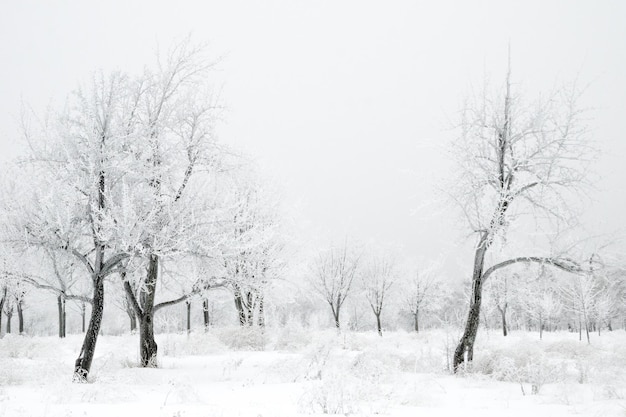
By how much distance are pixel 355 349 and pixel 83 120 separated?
12.9m

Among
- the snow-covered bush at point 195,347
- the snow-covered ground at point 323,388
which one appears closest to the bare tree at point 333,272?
the snow-covered bush at point 195,347

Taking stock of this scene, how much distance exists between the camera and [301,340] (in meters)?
19.2

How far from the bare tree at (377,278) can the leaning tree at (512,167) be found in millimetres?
26357

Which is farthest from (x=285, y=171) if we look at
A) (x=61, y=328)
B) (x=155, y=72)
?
(x=61, y=328)

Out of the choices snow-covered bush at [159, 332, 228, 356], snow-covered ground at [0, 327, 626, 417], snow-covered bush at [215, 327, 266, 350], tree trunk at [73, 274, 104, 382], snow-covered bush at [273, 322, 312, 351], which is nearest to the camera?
snow-covered ground at [0, 327, 626, 417]

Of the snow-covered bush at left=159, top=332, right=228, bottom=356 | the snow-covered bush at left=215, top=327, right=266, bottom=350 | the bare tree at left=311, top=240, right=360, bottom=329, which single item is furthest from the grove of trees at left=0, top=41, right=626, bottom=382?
the bare tree at left=311, top=240, right=360, bottom=329

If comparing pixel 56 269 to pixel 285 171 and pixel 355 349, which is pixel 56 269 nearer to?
pixel 355 349

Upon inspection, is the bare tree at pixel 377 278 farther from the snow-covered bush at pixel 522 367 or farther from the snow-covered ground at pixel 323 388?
the snow-covered bush at pixel 522 367

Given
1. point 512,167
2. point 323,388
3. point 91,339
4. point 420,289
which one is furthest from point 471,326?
point 420,289

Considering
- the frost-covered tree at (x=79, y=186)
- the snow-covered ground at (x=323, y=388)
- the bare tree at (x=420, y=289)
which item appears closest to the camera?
the snow-covered ground at (x=323, y=388)

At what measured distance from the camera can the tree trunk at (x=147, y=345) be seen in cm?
1207

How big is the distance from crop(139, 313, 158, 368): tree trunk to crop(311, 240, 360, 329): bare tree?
22.4 meters

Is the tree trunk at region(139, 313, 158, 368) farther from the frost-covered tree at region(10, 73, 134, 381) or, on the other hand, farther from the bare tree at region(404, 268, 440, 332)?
the bare tree at region(404, 268, 440, 332)

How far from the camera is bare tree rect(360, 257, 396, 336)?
126 feet
